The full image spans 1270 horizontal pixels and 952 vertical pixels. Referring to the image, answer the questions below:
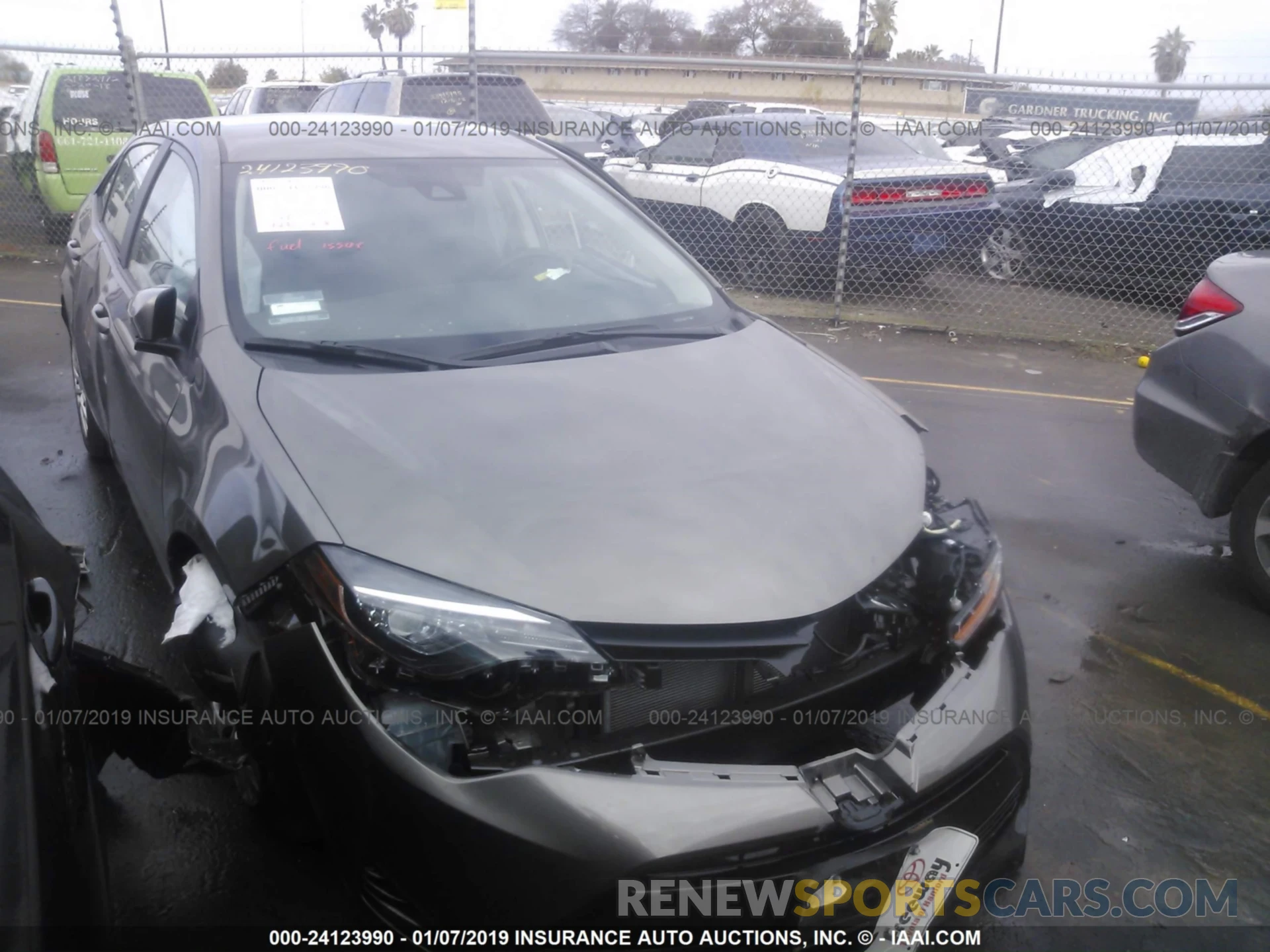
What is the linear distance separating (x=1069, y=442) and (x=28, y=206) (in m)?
10.6

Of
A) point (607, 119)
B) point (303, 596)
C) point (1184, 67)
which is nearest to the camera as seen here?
point (303, 596)

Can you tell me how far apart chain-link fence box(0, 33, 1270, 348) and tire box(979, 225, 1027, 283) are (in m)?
0.02

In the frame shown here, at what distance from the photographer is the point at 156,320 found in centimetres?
274

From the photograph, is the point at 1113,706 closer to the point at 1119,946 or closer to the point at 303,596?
the point at 1119,946

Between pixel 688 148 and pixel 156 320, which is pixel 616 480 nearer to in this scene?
pixel 156 320

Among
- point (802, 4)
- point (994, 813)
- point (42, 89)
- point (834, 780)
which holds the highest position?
point (802, 4)

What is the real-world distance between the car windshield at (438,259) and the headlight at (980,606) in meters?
1.23

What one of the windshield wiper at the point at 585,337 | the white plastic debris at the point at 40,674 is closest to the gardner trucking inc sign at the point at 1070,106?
the windshield wiper at the point at 585,337

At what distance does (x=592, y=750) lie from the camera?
6.15 feet

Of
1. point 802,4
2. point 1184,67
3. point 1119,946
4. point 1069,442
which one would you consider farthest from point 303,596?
point 802,4

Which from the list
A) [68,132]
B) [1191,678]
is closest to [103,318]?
[1191,678]

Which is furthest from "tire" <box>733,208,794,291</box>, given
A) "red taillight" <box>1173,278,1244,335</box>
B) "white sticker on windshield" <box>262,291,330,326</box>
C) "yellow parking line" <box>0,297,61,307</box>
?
"white sticker on windshield" <box>262,291,330,326</box>

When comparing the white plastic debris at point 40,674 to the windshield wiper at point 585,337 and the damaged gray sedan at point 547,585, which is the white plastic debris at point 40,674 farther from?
the windshield wiper at point 585,337

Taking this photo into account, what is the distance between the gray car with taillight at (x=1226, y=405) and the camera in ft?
12.6
